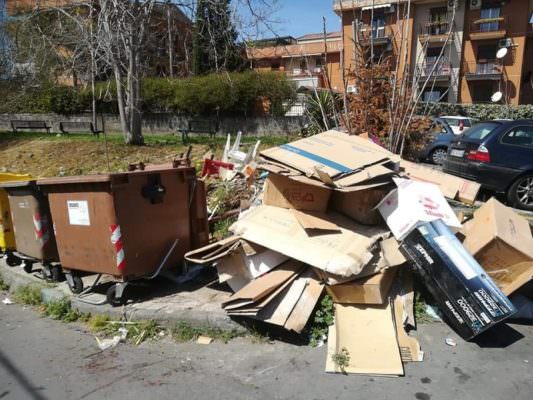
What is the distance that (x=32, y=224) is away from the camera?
4629 millimetres

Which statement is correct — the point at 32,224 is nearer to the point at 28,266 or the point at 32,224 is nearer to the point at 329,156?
the point at 28,266

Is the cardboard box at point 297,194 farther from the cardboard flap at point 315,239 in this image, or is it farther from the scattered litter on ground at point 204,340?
the scattered litter on ground at point 204,340

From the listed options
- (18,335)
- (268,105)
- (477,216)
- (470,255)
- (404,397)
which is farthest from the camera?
(268,105)

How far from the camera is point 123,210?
386 cm

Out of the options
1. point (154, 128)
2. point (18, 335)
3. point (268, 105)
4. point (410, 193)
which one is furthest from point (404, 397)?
point (154, 128)

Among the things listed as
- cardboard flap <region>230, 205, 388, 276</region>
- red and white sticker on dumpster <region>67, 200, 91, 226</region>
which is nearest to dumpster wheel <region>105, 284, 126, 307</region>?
red and white sticker on dumpster <region>67, 200, 91, 226</region>

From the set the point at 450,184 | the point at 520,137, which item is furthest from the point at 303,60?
the point at 450,184

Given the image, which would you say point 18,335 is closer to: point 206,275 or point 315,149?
Answer: point 206,275

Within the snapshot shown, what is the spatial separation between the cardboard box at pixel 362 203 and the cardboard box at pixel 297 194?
18 cm

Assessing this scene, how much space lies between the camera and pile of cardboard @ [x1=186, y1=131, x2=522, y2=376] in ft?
10.6

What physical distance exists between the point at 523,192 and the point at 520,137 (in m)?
0.93

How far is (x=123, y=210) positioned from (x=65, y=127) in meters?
17.4

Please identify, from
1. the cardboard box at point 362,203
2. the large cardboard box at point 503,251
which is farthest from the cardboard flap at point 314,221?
the large cardboard box at point 503,251

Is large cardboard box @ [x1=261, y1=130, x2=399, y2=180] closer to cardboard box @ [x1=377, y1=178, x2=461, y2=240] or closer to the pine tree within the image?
cardboard box @ [x1=377, y1=178, x2=461, y2=240]
